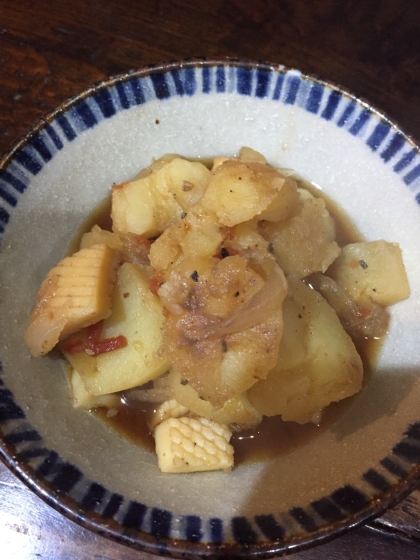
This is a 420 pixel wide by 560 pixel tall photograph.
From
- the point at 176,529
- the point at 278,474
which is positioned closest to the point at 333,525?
the point at 278,474

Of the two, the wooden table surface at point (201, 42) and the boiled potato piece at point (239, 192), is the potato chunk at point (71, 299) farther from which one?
the wooden table surface at point (201, 42)

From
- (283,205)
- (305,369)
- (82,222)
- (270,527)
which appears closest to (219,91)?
(283,205)

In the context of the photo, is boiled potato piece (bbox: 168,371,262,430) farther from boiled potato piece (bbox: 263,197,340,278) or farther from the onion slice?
boiled potato piece (bbox: 263,197,340,278)

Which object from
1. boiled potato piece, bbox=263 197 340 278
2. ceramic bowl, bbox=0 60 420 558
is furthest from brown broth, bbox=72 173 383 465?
boiled potato piece, bbox=263 197 340 278

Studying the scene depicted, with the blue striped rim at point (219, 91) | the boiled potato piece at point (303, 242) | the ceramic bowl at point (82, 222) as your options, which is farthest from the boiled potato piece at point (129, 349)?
the blue striped rim at point (219, 91)

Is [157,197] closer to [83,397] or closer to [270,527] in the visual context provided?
[83,397]

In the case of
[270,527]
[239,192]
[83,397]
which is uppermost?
[239,192]
